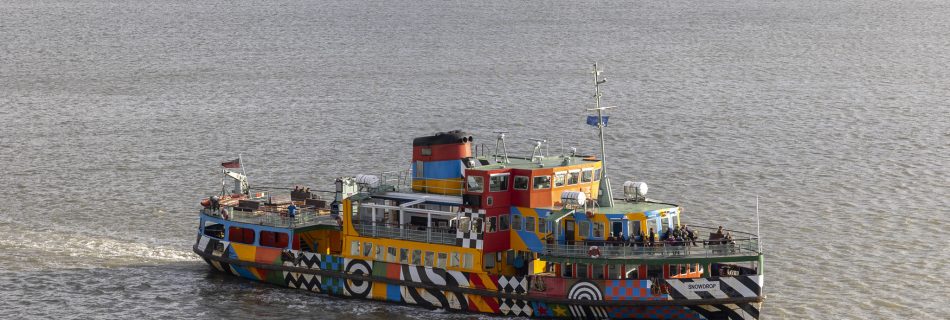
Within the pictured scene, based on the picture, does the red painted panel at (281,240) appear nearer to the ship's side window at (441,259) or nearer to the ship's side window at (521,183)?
the ship's side window at (441,259)

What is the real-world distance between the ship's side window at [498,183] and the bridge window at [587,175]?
10.8 feet

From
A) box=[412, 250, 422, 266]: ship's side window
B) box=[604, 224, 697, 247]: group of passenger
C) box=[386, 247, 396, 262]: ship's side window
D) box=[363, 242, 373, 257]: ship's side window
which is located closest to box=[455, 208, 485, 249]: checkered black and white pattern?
box=[412, 250, 422, 266]: ship's side window

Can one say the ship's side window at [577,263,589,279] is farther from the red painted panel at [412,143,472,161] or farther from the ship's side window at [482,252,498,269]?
the red painted panel at [412,143,472,161]

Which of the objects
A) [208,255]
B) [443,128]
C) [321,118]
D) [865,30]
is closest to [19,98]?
[321,118]

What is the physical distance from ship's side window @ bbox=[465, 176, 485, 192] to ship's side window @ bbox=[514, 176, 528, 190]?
135 centimetres

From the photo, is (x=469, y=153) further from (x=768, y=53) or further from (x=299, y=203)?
(x=768, y=53)

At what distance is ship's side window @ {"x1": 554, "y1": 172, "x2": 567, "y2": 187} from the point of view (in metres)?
52.9

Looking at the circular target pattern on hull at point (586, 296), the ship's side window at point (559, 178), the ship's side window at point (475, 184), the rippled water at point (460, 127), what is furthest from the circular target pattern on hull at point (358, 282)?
the circular target pattern on hull at point (586, 296)

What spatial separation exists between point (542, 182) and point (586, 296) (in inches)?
199

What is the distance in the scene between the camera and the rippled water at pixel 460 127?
196 ft

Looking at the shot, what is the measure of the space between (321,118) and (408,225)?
5095 cm

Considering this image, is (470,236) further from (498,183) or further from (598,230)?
(598,230)

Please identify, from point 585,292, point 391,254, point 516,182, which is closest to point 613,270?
point 585,292

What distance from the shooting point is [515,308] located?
51906 mm
